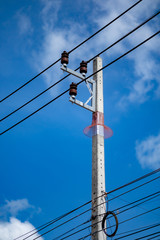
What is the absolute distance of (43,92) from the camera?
29.6 ft

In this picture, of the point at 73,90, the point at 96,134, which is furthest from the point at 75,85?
the point at 96,134

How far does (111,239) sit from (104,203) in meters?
0.92

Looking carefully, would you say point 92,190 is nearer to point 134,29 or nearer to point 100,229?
point 100,229

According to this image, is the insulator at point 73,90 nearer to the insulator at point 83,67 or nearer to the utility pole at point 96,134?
the utility pole at point 96,134

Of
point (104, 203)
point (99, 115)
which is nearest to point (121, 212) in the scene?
point (104, 203)

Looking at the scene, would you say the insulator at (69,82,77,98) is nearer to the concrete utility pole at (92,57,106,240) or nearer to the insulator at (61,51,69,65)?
the insulator at (61,51,69,65)

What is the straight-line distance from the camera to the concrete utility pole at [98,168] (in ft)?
28.3

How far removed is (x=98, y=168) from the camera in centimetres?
923

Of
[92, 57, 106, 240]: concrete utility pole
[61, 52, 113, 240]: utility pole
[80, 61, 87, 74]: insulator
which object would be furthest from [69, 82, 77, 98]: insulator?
[92, 57, 106, 240]: concrete utility pole

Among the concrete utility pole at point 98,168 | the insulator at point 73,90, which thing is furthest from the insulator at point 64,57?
the concrete utility pole at point 98,168

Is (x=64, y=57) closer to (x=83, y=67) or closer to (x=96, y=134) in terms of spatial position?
(x=83, y=67)

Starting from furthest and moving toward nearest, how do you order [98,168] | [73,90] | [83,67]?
[83,67] → [73,90] → [98,168]

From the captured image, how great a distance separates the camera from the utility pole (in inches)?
343

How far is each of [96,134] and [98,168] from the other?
1.15 metres
